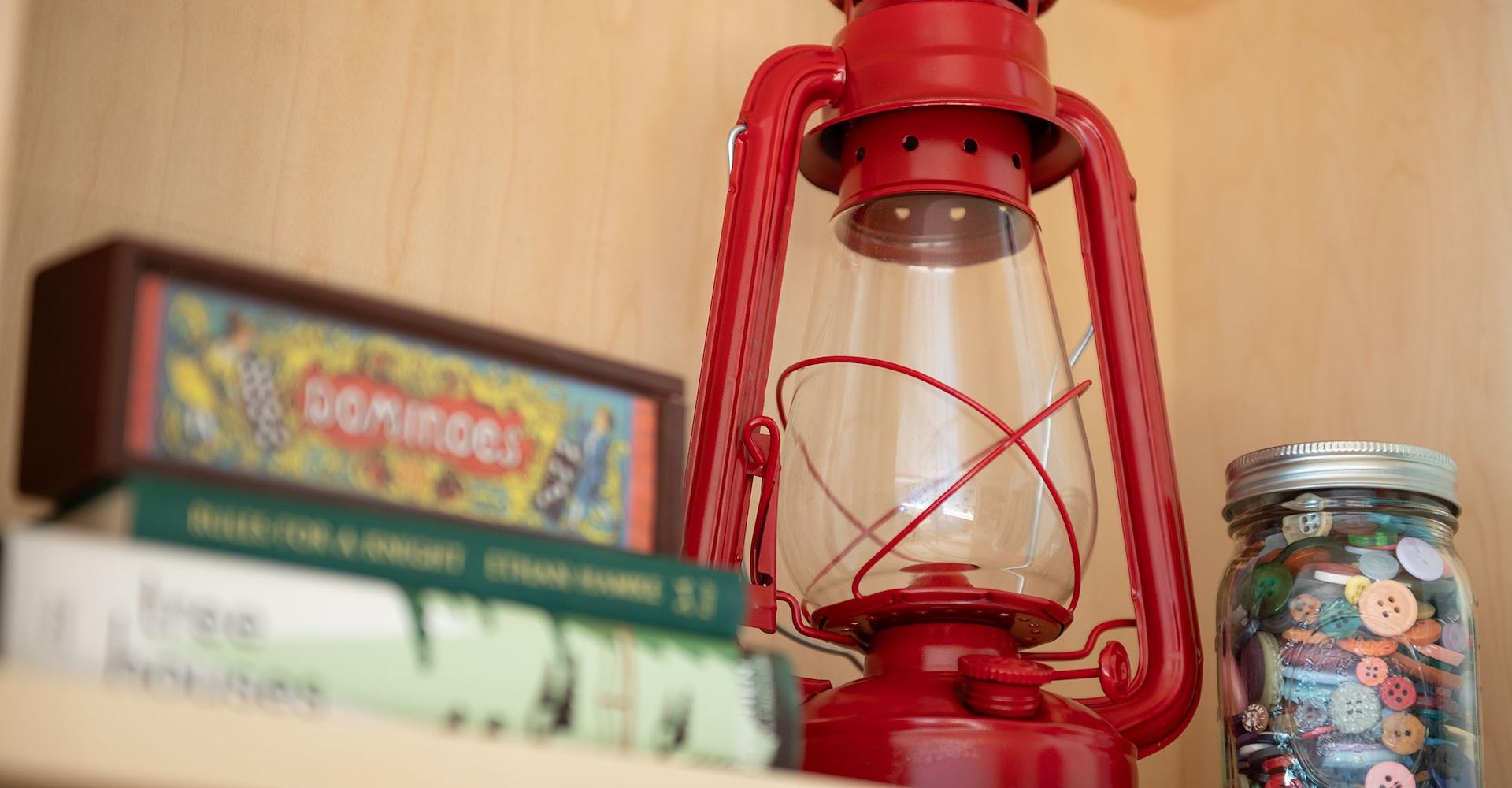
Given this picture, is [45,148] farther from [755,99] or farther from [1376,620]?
[1376,620]

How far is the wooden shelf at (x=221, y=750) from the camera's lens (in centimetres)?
35

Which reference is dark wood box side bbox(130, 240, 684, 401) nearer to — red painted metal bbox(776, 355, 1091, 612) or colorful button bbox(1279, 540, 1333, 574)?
red painted metal bbox(776, 355, 1091, 612)

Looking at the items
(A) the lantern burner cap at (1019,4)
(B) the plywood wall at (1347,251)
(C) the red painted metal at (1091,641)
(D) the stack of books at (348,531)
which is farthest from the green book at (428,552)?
(B) the plywood wall at (1347,251)

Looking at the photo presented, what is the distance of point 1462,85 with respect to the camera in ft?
3.64

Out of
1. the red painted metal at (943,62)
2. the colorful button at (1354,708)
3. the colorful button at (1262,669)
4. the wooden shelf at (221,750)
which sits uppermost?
the red painted metal at (943,62)

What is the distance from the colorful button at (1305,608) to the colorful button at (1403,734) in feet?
0.21

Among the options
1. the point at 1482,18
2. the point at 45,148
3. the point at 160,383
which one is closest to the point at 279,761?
the point at 160,383

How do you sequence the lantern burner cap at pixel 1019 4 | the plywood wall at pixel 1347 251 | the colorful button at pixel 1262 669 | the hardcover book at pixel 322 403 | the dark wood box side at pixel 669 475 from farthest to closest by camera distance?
1. the plywood wall at pixel 1347 251
2. the lantern burner cap at pixel 1019 4
3. the colorful button at pixel 1262 669
4. the dark wood box side at pixel 669 475
5. the hardcover book at pixel 322 403

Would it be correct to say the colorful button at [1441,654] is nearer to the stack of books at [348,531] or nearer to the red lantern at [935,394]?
the red lantern at [935,394]

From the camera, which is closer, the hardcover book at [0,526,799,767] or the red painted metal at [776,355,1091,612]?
the hardcover book at [0,526,799,767]

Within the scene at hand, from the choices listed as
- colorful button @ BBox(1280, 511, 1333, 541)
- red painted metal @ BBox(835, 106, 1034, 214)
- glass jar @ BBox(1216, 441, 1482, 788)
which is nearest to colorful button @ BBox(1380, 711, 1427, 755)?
glass jar @ BBox(1216, 441, 1482, 788)

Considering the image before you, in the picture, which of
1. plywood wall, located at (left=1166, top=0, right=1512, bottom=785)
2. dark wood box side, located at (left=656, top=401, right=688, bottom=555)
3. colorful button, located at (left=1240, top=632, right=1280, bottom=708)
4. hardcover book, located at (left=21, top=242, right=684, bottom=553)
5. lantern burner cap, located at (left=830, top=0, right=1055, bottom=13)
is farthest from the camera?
plywood wall, located at (left=1166, top=0, right=1512, bottom=785)

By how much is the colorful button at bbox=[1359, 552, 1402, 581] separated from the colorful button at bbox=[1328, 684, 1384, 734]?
0.06 m

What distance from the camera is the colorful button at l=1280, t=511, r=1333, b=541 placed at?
0.83 metres
